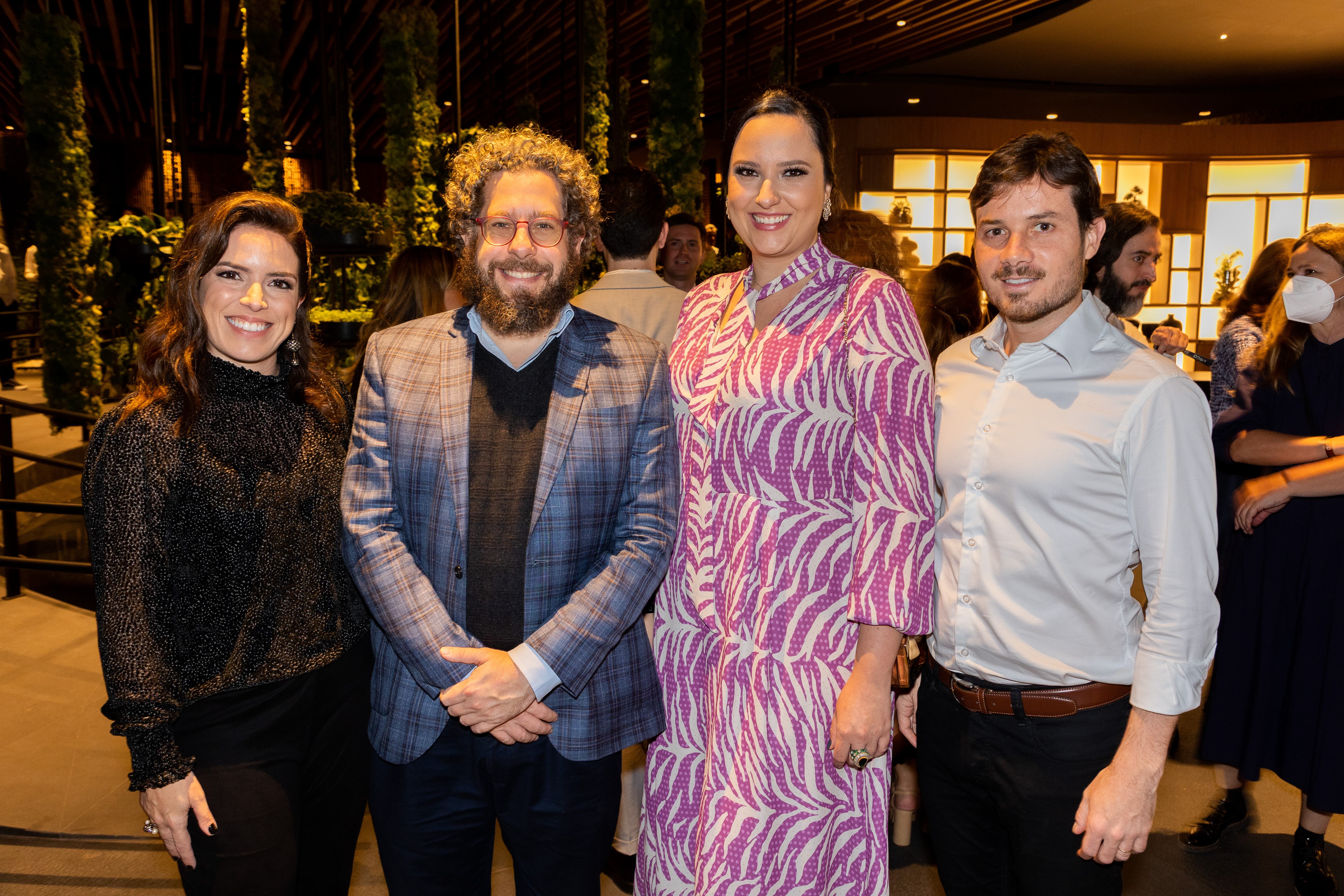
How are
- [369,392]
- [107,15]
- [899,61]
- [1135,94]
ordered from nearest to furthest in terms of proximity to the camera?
1. [369,392]
2. [107,15]
3. [899,61]
4. [1135,94]

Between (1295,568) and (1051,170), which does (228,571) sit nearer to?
(1051,170)

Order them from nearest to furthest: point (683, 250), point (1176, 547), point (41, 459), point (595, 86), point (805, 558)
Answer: point (1176, 547)
point (805, 558)
point (41, 459)
point (683, 250)
point (595, 86)

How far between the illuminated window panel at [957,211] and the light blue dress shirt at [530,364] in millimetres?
11289

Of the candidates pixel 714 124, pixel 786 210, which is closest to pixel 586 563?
pixel 786 210

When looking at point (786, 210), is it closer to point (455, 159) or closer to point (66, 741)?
point (455, 159)

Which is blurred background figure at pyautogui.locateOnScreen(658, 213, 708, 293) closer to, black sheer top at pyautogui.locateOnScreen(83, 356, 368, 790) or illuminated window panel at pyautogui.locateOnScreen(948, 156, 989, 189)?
black sheer top at pyautogui.locateOnScreen(83, 356, 368, 790)

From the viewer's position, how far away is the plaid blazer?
1685 millimetres

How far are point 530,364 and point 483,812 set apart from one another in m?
0.86

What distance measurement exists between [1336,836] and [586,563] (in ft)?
9.76

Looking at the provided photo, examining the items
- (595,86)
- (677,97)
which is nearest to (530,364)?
(677,97)

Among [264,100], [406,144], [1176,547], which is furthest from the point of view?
[264,100]

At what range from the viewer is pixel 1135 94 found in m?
14.1

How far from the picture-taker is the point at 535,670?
166 centimetres

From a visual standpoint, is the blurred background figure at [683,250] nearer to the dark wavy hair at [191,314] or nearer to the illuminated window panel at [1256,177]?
the dark wavy hair at [191,314]
